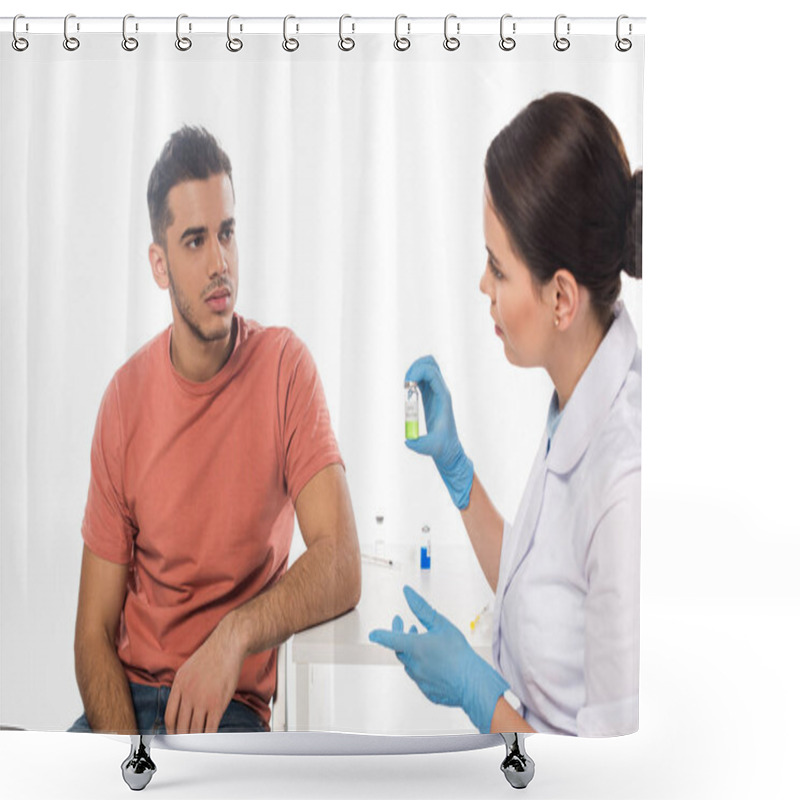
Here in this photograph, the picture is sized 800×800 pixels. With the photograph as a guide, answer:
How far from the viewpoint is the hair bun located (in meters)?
2.54

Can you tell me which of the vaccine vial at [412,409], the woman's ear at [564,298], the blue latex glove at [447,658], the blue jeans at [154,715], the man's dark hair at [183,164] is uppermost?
the man's dark hair at [183,164]

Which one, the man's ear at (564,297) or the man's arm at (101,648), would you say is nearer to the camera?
the man's ear at (564,297)

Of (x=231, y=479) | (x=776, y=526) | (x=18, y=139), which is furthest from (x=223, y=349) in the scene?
(x=776, y=526)

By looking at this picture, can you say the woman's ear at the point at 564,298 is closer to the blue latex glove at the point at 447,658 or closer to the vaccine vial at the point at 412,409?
the vaccine vial at the point at 412,409

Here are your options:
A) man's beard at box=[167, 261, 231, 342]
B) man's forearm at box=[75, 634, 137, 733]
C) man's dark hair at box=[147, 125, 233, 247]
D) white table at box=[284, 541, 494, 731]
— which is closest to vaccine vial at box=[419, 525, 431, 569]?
white table at box=[284, 541, 494, 731]

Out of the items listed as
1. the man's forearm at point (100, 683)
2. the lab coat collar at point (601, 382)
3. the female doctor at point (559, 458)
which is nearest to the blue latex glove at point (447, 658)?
the female doctor at point (559, 458)

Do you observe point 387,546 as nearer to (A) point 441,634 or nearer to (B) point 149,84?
(A) point 441,634

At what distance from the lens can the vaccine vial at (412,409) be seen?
260 cm

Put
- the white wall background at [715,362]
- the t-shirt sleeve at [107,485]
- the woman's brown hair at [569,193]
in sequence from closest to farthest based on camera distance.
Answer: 1. the woman's brown hair at [569,193]
2. the t-shirt sleeve at [107,485]
3. the white wall background at [715,362]

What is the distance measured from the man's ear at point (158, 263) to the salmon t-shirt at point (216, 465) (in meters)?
0.13

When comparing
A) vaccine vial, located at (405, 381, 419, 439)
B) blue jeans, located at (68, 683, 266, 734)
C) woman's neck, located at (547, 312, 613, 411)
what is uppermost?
woman's neck, located at (547, 312, 613, 411)

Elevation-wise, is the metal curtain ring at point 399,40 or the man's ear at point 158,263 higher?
the metal curtain ring at point 399,40

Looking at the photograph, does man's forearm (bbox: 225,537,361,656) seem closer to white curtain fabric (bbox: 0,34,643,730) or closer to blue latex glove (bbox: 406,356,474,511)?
white curtain fabric (bbox: 0,34,643,730)

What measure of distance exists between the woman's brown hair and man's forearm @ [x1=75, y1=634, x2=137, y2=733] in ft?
4.22
